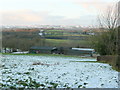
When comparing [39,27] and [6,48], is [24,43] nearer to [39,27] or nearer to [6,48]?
[6,48]

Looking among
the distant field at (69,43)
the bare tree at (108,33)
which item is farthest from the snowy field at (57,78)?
the distant field at (69,43)

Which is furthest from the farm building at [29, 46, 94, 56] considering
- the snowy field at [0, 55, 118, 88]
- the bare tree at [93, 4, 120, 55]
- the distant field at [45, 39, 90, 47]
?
the snowy field at [0, 55, 118, 88]

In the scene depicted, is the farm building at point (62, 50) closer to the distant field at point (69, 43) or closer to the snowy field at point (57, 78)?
the distant field at point (69, 43)

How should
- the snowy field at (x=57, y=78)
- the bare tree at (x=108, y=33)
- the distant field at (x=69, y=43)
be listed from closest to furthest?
the snowy field at (x=57, y=78), the bare tree at (x=108, y=33), the distant field at (x=69, y=43)

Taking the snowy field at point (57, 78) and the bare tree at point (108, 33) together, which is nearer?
the snowy field at point (57, 78)

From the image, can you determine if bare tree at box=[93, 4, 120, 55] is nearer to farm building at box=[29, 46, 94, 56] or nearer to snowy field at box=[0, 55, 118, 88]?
snowy field at box=[0, 55, 118, 88]

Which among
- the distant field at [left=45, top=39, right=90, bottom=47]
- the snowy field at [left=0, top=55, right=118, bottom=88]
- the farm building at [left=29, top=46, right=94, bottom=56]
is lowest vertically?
the farm building at [left=29, top=46, right=94, bottom=56]

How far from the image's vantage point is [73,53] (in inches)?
2299

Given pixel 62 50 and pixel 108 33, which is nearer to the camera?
pixel 108 33

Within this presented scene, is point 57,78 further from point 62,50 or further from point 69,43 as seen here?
point 69,43

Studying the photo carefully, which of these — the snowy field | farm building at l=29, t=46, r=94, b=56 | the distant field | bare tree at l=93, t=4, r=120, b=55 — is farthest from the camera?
the distant field

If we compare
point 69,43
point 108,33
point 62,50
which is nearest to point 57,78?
point 108,33

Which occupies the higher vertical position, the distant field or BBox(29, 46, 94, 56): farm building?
the distant field

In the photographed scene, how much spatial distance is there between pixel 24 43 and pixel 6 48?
17.5 feet
